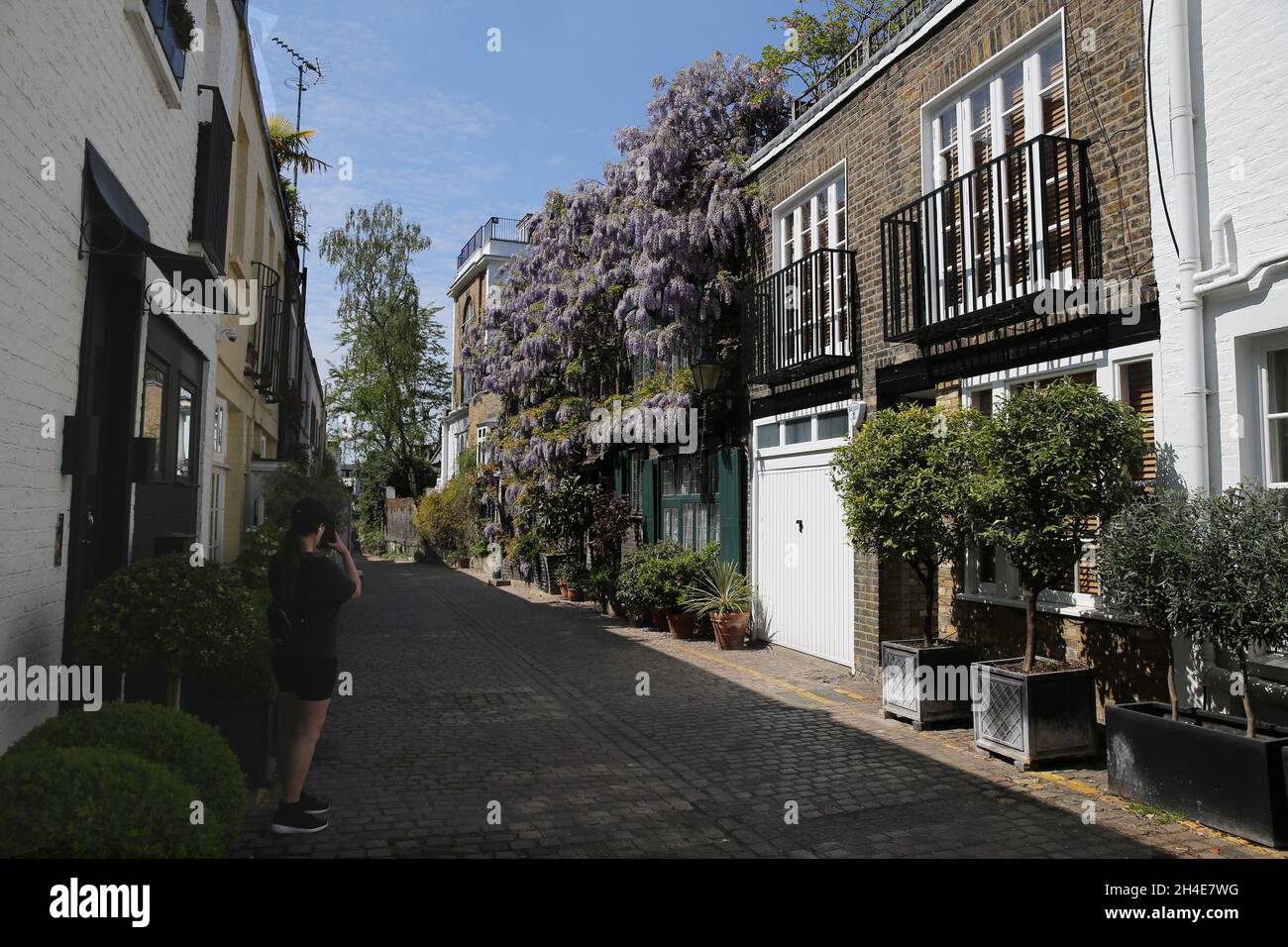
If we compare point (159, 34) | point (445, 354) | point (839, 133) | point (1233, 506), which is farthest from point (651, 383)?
point (445, 354)

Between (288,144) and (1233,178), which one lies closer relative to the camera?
(1233,178)

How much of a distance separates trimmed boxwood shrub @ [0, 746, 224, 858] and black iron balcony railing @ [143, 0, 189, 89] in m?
4.98

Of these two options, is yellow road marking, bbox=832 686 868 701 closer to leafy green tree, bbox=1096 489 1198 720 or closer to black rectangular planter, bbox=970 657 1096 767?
black rectangular planter, bbox=970 657 1096 767

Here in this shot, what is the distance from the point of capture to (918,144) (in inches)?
338

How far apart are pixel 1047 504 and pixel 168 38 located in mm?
7126

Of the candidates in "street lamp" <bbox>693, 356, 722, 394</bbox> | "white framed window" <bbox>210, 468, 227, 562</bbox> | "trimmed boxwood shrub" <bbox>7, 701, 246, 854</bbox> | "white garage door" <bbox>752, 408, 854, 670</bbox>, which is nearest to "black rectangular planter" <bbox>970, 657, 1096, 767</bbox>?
"white garage door" <bbox>752, 408, 854, 670</bbox>

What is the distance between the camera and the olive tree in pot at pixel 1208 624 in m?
4.48

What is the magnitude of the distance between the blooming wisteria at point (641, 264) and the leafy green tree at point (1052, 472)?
6692mm

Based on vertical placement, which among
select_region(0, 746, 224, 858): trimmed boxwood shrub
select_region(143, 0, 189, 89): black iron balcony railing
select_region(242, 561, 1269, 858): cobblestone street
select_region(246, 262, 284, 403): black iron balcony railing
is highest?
select_region(143, 0, 189, 89): black iron balcony railing

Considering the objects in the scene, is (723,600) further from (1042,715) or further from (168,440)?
(168,440)

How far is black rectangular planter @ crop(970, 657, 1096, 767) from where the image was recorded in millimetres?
5863

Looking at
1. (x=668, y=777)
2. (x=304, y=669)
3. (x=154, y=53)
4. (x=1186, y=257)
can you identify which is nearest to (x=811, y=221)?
(x=1186, y=257)

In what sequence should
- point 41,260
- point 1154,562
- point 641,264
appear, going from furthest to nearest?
point 641,264 → point 1154,562 → point 41,260

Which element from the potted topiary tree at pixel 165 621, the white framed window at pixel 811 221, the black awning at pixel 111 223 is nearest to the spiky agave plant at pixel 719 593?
the white framed window at pixel 811 221
